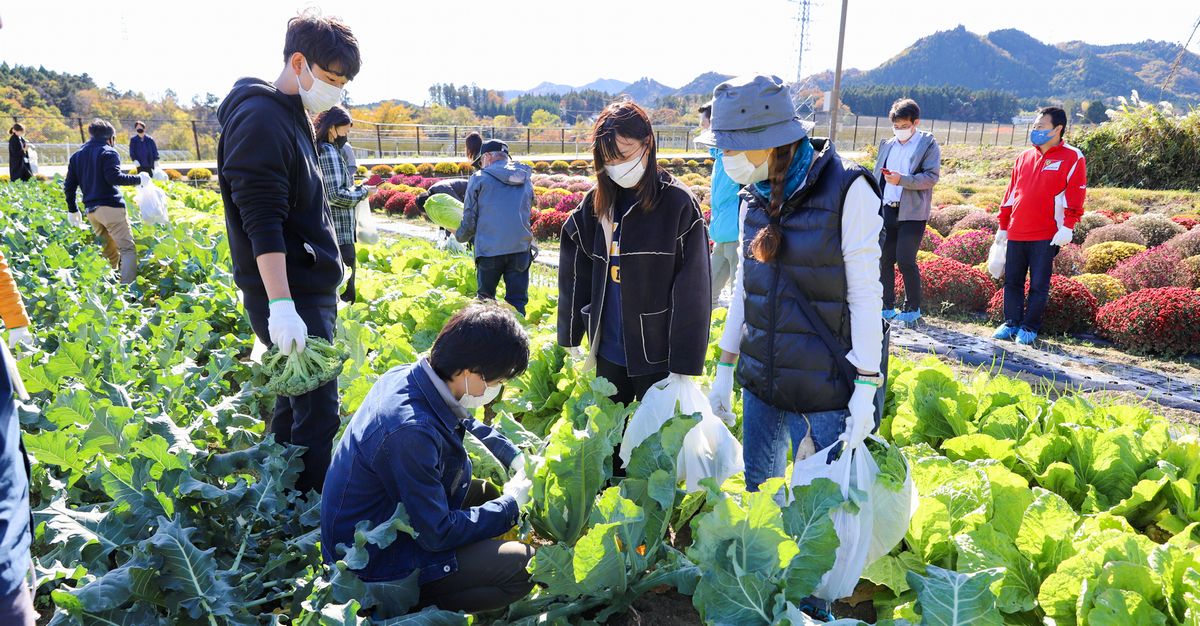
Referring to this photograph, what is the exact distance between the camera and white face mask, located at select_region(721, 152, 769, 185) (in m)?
2.27

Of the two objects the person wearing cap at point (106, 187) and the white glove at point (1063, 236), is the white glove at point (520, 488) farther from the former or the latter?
the person wearing cap at point (106, 187)

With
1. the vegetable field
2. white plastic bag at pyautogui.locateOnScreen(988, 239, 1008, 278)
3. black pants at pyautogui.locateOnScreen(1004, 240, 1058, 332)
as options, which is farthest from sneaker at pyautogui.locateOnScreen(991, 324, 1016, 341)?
the vegetable field

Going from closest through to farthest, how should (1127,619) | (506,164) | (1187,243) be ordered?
(1127,619)
(506,164)
(1187,243)

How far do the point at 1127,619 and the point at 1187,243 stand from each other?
29.2ft

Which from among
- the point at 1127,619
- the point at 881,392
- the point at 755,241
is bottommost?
the point at 1127,619

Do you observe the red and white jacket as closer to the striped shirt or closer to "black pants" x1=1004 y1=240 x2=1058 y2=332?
"black pants" x1=1004 y1=240 x2=1058 y2=332

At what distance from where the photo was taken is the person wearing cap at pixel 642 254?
111 inches

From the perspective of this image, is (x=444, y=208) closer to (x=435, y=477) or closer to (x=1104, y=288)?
(x=435, y=477)

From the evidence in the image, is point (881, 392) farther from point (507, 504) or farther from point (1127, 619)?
point (507, 504)

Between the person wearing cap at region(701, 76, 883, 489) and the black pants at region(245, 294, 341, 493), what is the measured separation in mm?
1589

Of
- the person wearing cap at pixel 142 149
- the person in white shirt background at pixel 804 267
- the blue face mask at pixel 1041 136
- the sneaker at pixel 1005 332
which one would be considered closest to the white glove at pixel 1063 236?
the blue face mask at pixel 1041 136

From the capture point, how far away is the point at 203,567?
2.21 m

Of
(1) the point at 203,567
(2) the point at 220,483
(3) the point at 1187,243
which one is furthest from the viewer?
(3) the point at 1187,243

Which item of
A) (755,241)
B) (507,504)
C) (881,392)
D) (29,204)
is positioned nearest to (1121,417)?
(881,392)
